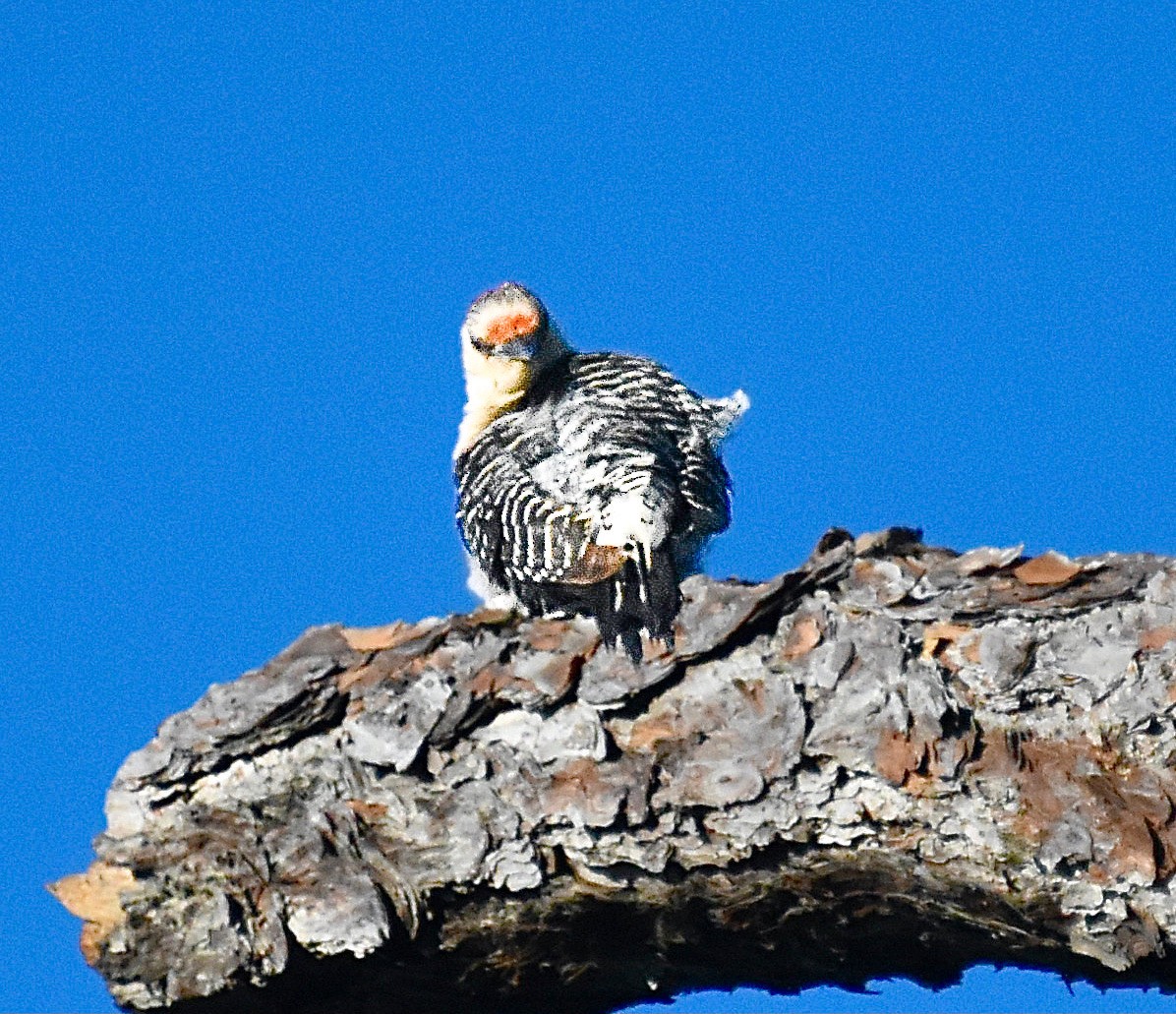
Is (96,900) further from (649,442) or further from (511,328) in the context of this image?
(511,328)

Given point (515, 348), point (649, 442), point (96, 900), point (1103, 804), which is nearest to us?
point (1103, 804)

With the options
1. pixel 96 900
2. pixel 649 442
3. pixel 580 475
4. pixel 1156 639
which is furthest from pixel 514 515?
pixel 1156 639

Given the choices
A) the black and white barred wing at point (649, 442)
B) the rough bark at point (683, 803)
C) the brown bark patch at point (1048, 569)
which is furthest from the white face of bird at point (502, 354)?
the brown bark patch at point (1048, 569)

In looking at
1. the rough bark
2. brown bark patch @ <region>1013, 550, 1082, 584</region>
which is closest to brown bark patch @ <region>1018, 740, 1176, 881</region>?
the rough bark

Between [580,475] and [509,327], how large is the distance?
54.1 inches

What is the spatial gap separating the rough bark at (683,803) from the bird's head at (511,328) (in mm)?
2648

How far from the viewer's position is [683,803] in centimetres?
520

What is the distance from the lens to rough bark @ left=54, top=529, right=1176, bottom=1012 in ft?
16.3

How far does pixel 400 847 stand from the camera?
544 cm

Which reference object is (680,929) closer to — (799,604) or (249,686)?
(799,604)

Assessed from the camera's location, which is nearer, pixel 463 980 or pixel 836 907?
pixel 836 907

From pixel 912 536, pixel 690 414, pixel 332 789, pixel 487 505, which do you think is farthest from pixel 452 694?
pixel 690 414

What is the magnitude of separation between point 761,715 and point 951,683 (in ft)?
1.61

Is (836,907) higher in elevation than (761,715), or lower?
lower
